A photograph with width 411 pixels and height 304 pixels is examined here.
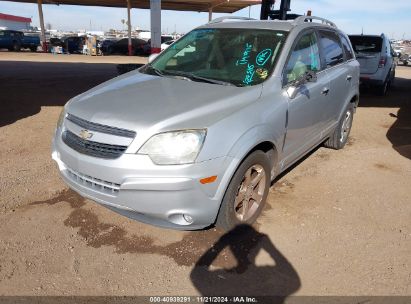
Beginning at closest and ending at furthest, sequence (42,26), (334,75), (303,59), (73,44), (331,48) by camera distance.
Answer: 1. (303,59)
2. (334,75)
3. (331,48)
4. (42,26)
5. (73,44)

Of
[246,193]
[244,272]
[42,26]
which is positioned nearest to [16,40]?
[42,26]

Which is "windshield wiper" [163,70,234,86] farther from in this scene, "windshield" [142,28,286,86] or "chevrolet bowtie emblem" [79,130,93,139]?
"chevrolet bowtie emblem" [79,130,93,139]

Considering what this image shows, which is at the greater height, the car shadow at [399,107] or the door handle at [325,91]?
the door handle at [325,91]

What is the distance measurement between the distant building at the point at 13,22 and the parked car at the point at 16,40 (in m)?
27.9

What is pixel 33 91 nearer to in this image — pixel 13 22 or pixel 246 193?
pixel 246 193

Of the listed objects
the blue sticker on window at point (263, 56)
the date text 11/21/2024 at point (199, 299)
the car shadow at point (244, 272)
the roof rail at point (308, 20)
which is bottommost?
the date text 11/21/2024 at point (199, 299)

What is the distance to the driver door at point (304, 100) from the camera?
3.70 m

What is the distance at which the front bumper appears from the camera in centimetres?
266

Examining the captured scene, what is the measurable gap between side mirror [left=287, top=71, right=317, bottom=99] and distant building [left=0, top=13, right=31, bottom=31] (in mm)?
60446

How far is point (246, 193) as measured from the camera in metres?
3.33

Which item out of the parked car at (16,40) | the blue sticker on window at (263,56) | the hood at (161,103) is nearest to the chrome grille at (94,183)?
the hood at (161,103)

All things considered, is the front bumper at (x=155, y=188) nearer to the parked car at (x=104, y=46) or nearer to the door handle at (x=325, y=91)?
the door handle at (x=325, y=91)

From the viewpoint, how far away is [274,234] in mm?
3375

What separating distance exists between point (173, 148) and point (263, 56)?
161 cm
